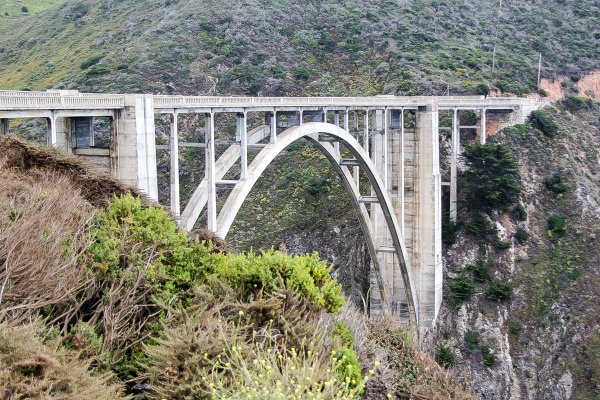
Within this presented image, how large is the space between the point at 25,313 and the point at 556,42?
202 ft

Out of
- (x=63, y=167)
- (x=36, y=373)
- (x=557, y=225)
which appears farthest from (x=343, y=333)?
(x=557, y=225)

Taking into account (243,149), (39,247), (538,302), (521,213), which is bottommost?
(538,302)

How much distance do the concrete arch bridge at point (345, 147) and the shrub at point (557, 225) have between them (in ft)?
17.7

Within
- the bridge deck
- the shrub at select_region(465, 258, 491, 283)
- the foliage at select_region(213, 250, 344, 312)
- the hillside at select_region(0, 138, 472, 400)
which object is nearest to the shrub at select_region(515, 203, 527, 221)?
the shrub at select_region(465, 258, 491, 283)

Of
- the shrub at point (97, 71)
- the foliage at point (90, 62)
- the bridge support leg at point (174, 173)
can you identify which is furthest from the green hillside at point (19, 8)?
the bridge support leg at point (174, 173)

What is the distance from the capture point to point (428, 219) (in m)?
37.9

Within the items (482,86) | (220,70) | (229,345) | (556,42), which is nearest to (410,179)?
(482,86)

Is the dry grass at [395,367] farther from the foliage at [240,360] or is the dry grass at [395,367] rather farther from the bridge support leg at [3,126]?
the bridge support leg at [3,126]

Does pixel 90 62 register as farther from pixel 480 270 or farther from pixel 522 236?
pixel 522 236

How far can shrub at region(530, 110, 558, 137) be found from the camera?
163 feet

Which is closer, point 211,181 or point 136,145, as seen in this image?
point 136,145

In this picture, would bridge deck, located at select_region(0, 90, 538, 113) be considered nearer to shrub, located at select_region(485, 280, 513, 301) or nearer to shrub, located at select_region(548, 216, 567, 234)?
shrub, located at select_region(548, 216, 567, 234)

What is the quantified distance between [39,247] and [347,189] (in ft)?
72.5

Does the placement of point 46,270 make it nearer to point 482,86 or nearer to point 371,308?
point 371,308
